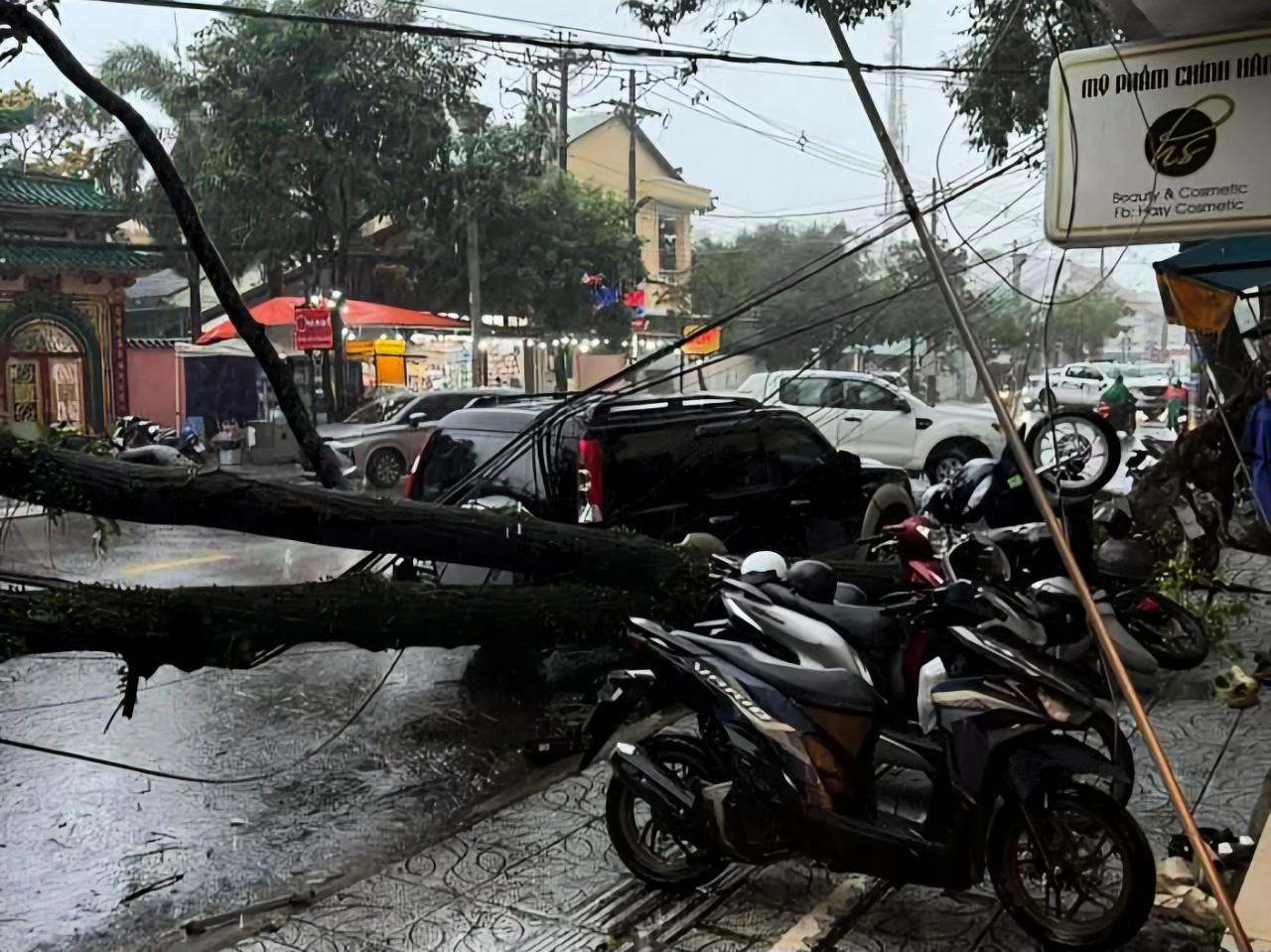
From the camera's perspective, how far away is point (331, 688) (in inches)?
176

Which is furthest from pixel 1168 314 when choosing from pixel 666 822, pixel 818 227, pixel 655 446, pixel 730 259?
pixel 666 822

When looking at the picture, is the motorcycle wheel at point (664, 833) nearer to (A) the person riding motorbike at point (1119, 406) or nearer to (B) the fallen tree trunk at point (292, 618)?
(B) the fallen tree trunk at point (292, 618)

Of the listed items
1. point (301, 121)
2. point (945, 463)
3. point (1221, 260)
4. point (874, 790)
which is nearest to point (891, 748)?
point (874, 790)

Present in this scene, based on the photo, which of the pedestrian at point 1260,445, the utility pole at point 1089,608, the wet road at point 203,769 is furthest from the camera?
the pedestrian at point 1260,445

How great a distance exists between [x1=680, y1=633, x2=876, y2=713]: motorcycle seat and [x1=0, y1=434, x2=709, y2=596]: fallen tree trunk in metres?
1.31

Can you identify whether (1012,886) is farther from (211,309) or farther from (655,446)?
(211,309)

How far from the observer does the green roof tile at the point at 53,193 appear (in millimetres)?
3684

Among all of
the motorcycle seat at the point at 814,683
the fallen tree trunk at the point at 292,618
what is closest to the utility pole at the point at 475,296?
the fallen tree trunk at the point at 292,618

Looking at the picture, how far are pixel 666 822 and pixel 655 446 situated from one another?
62.5 inches

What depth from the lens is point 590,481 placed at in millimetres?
4383

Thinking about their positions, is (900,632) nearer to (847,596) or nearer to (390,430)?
(847,596)

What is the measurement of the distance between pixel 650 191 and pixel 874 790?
7.67ft

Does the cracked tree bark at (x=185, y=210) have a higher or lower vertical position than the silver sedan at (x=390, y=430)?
higher

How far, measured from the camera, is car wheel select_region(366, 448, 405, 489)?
4188mm
